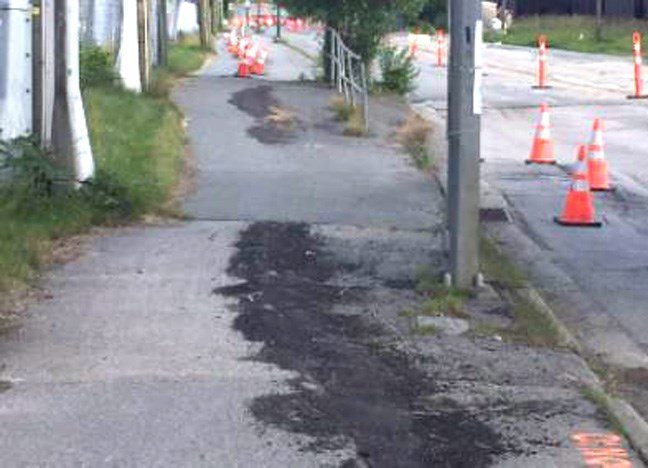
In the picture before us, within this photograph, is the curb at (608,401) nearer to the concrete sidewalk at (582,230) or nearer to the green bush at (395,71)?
the concrete sidewalk at (582,230)

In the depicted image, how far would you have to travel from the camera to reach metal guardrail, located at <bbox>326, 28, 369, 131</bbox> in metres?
18.8

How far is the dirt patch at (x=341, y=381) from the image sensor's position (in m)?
5.32

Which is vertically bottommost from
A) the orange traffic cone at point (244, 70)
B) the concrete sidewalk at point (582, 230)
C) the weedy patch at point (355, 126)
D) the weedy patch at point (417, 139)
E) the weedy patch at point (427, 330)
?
the concrete sidewalk at point (582, 230)

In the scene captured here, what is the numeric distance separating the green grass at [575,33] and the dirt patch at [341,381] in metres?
38.1

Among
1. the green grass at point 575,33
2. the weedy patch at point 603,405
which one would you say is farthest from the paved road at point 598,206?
the green grass at point 575,33

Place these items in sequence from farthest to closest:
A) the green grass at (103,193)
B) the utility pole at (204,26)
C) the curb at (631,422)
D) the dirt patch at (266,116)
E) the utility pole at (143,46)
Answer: the utility pole at (204,26), the utility pole at (143,46), the dirt patch at (266,116), the green grass at (103,193), the curb at (631,422)

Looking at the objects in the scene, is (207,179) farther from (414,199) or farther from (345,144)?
(345,144)

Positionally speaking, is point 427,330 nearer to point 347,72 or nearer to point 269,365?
point 269,365

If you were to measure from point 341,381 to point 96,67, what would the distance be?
12.1 meters

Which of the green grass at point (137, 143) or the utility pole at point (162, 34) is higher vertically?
the utility pole at point (162, 34)

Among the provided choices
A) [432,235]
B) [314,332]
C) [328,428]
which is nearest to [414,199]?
[432,235]

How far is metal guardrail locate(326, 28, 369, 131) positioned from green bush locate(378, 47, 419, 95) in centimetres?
92

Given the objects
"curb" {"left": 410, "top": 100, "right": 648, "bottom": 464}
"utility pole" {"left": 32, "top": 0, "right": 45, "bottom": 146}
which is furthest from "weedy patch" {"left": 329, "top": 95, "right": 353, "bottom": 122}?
"curb" {"left": 410, "top": 100, "right": 648, "bottom": 464}

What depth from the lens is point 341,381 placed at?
6.18 metres
